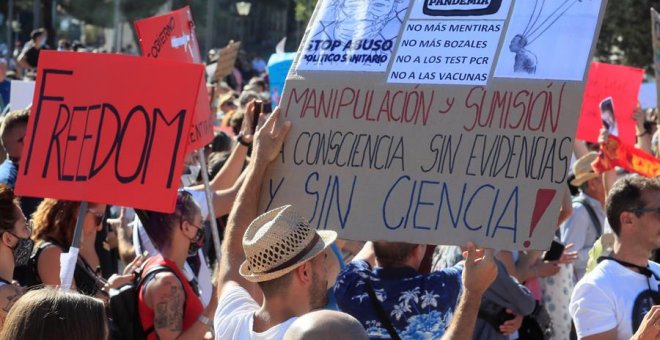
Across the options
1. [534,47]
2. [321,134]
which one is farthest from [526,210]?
[321,134]

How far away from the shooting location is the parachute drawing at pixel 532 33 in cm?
363

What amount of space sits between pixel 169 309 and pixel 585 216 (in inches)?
148

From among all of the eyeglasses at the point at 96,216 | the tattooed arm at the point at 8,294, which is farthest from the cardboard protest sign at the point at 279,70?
the tattooed arm at the point at 8,294

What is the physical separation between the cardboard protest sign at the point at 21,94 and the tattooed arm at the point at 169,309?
15.5 feet

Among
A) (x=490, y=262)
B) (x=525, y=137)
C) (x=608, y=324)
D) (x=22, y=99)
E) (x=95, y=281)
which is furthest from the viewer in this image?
(x=22, y=99)

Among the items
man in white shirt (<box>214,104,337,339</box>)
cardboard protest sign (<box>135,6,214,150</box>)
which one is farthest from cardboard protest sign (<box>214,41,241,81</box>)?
man in white shirt (<box>214,104,337,339</box>)

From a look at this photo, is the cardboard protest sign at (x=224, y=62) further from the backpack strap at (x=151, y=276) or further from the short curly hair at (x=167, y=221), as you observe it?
the backpack strap at (x=151, y=276)

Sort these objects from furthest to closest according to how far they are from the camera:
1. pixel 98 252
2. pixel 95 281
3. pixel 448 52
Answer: pixel 98 252 < pixel 95 281 < pixel 448 52

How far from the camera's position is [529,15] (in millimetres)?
3693

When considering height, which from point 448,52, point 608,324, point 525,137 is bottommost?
point 608,324

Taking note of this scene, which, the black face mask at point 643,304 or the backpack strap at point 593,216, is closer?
the black face mask at point 643,304

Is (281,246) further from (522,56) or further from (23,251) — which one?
(23,251)

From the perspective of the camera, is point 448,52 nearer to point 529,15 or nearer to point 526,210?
point 529,15

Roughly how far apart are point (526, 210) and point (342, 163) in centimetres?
70
